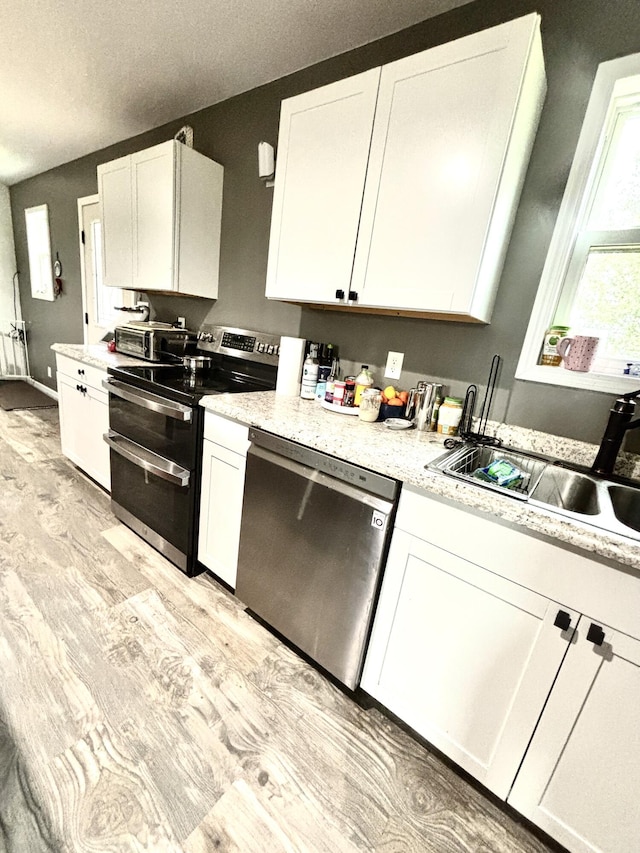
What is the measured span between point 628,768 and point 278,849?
88 cm

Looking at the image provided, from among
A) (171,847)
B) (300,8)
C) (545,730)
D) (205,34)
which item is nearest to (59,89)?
(205,34)

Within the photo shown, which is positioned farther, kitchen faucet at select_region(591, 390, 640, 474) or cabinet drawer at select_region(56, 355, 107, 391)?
cabinet drawer at select_region(56, 355, 107, 391)

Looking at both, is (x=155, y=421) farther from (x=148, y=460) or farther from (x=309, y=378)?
(x=309, y=378)

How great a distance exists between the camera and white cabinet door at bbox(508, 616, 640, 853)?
0.77 m

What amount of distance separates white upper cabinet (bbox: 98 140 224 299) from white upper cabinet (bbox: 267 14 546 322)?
93 centimetres

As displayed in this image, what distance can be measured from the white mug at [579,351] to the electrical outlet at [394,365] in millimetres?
638

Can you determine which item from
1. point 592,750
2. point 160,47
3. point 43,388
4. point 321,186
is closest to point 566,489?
point 592,750

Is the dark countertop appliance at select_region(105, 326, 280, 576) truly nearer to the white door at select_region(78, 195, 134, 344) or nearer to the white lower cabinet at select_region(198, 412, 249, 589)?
the white lower cabinet at select_region(198, 412, 249, 589)

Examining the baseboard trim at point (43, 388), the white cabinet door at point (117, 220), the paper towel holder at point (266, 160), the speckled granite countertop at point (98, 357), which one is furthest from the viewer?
the baseboard trim at point (43, 388)

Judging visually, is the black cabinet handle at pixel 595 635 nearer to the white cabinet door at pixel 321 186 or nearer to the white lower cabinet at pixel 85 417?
the white cabinet door at pixel 321 186

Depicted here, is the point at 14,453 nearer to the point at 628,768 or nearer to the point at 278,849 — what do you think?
the point at 278,849

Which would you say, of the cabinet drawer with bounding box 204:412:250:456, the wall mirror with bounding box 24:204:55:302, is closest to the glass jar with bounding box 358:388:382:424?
the cabinet drawer with bounding box 204:412:250:456

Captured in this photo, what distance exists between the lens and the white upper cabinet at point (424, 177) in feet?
3.51

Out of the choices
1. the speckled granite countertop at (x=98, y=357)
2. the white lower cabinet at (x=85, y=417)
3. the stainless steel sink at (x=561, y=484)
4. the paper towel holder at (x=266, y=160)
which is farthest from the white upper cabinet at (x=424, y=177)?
the white lower cabinet at (x=85, y=417)
